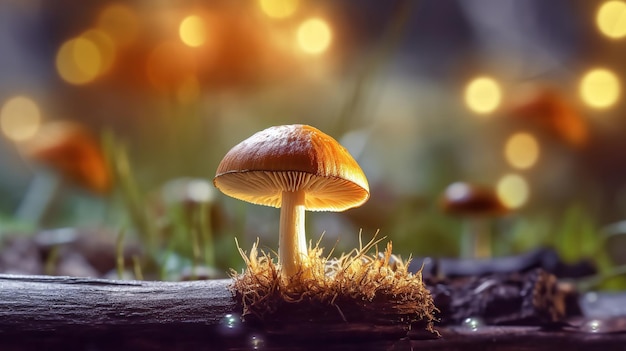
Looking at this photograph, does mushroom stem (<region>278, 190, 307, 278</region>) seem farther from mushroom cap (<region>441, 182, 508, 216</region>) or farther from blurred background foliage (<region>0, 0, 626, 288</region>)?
blurred background foliage (<region>0, 0, 626, 288</region>)

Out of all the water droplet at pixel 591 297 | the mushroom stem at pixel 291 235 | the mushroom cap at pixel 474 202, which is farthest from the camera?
the mushroom cap at pixel 474 202

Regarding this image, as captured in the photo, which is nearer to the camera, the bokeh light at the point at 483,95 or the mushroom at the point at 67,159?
the mushroom at the point at 67,159

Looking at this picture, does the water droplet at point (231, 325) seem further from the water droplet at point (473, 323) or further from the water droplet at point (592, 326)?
the water droplet at point (592, 326)

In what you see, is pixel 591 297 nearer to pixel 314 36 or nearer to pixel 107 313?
pixel 107 313

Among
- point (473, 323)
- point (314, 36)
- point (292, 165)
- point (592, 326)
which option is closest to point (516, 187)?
point (314, 36)

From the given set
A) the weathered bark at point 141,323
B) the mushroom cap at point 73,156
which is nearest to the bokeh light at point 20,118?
the mushroom cap at point 73,156

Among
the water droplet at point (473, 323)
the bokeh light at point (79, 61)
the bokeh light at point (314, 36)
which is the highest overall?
the bokeh light at point (314, 36)

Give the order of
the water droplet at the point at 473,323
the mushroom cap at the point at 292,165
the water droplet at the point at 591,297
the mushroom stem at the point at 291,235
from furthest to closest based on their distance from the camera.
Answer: the water droplet at the point at 591,297, the water droplet at the point at 473,323, the mushroom stem at the point at 291,235, the mushroom cap at the point at 292,165

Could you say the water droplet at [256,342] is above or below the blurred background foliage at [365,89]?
below
